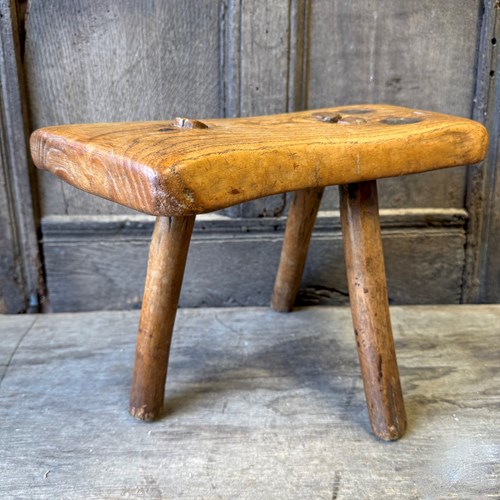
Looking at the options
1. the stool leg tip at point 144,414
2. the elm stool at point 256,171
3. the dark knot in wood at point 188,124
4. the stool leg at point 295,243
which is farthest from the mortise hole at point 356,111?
the stool leg tip at point 144,414

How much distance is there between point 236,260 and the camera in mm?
1299

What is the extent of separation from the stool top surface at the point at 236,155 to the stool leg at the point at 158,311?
0.45ft

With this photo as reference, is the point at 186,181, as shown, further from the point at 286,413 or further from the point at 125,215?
the point at 125,215

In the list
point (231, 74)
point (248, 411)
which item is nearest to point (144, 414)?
point (248, 411)

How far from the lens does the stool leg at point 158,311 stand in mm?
837

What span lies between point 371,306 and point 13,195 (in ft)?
2.46

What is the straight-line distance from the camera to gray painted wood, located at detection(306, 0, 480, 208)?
1179 millimetres

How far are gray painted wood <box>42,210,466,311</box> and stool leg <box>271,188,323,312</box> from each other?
0.24ft

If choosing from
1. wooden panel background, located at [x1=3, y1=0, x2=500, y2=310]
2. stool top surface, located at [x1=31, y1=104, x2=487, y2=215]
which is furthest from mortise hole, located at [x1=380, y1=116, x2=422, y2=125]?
wooden panel background, located at [x1=3, y1=0, x2=500, y2=310]

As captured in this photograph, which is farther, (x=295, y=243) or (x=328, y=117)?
(x=295, y=243)

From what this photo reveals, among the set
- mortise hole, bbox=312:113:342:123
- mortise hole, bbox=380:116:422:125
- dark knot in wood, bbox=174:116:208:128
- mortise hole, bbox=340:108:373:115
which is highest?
dark knot in wood, bbox=174:116:208:128

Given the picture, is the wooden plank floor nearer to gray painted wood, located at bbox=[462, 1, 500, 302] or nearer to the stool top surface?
gray painted wood, located at bbox=[462, 1, 500, 302]

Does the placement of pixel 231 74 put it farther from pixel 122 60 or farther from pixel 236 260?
pixel 236 260

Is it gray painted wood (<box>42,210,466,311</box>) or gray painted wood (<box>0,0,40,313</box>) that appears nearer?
gray painted wood (<box>0,0,40,313</box>)
